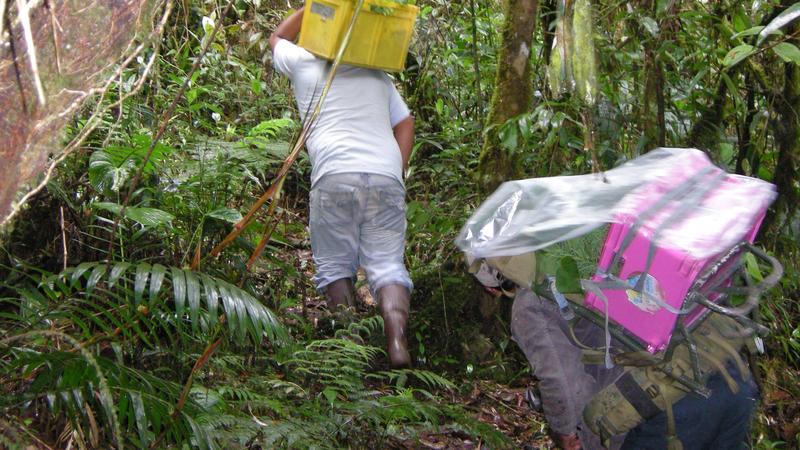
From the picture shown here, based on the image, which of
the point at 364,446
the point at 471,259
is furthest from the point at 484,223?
the point at 364,446

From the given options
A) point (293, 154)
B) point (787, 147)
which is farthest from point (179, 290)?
point (787, 147)

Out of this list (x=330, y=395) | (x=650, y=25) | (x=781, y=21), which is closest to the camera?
(x=330, y=395)

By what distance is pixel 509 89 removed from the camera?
541cm

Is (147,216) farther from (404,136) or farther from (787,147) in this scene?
(787,147)

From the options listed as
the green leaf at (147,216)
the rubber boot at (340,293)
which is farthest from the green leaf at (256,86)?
the green leaf at (147,216)

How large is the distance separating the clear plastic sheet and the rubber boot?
84.2 inches

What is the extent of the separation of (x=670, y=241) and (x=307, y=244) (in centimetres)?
453

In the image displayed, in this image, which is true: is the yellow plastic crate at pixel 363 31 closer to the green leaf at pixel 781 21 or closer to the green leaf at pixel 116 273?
the green leaf at pixel 781 21

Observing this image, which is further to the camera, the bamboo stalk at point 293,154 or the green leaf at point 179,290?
the green leaf at point 179,290

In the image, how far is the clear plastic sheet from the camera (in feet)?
9.09

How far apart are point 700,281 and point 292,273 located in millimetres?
2995

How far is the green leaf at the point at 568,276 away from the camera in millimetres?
3039

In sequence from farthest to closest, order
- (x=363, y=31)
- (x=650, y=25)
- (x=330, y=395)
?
1. (x=363, y=31)
2. (x=650, y=25)
3. (x=330, y=395)

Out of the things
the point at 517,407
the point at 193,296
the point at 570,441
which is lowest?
the point at 517,407
